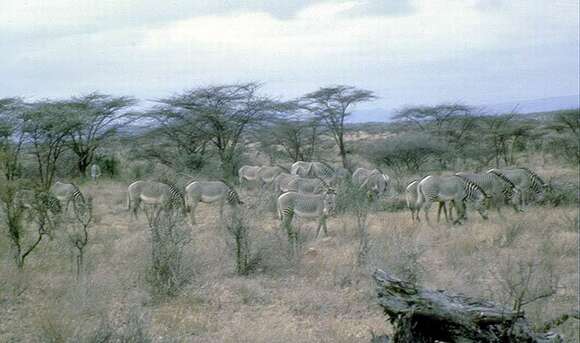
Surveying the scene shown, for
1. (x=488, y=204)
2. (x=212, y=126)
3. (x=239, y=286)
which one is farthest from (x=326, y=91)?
(x=239, y=286)

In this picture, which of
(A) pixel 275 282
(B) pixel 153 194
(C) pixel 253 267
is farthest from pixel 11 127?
(A) pixel 275 282

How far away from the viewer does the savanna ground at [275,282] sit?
20.1 ft

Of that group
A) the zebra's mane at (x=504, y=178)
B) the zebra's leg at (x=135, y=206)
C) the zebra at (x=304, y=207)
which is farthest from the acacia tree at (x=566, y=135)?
the zebra's leg at (x=135, y=206)

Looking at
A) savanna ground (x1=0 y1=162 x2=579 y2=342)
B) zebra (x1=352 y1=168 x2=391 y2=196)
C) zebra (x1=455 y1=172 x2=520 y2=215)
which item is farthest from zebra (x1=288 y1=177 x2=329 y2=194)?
zebra (x1=455 y1=172 x2=520 y2=215)

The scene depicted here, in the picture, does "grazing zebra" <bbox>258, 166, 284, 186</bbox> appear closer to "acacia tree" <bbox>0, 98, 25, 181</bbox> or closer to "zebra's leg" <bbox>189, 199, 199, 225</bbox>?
"zebra's leg" <bbox>189, 199, 199, 225</bbox>

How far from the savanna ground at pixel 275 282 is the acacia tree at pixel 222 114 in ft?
37.6

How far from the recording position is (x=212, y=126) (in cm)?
2369

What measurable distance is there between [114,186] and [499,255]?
14.3 m

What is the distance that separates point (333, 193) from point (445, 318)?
28.7 feet

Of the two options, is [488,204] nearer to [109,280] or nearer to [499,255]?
[499,255]

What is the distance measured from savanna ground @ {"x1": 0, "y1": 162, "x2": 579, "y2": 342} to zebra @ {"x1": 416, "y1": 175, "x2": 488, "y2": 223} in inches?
34.3

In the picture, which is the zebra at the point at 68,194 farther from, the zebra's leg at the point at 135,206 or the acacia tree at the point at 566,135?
the acacia tree at the point at 566,135

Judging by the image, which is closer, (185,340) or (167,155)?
(185,340)

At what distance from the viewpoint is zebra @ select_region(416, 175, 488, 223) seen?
13.1 metres
